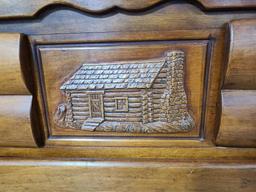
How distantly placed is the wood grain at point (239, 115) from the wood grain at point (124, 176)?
0.24 ft

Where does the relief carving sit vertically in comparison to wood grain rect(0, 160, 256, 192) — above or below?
above

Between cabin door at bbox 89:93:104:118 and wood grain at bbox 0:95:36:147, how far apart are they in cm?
11

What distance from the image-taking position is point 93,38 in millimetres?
444

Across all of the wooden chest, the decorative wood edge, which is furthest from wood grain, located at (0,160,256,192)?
the decorative wood edge

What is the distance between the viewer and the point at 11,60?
1.45 ft

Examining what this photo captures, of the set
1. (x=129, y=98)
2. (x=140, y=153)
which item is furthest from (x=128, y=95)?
(x=140, y=153)

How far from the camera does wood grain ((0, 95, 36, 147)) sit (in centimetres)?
48

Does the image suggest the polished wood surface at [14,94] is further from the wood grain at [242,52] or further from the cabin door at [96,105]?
the wood grain at [242,52]

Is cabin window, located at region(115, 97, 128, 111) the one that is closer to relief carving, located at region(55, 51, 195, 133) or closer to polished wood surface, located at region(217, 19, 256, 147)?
relief carving, located at region(55, 51, 195, 133)

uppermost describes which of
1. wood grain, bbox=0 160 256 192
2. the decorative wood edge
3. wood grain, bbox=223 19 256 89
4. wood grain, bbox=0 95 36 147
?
the decorative wood edge

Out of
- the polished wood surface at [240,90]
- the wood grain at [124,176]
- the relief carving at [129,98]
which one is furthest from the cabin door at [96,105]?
the polished wood surface at [240,90]

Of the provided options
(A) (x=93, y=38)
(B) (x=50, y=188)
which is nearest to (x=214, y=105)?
(A) (x=93, y=38)

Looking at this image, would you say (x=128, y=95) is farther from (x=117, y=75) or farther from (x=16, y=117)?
(x=16, y=117)

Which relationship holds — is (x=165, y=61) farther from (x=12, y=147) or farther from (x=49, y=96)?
(x=12, y=147)
